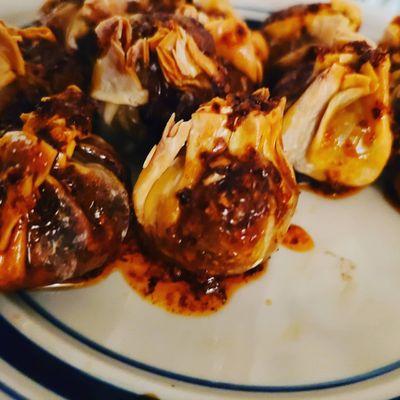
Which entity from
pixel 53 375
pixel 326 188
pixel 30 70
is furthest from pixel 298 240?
pixel 30 70

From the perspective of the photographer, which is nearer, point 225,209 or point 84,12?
point 225,209

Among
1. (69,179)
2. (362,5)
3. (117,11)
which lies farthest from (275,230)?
(362,5)

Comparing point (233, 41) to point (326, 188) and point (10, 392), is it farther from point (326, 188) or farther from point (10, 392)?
point (10, 392)

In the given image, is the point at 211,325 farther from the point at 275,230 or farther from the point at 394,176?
the point at 394,176

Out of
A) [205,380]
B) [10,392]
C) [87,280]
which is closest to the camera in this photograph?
[10,392]

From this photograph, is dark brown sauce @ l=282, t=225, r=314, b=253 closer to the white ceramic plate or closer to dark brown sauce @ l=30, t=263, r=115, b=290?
the white ceramic plate

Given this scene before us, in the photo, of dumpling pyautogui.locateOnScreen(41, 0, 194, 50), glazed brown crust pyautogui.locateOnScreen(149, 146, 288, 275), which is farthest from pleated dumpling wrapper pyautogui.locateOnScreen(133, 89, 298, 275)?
dumpling pyautogui.locateOnScreen(41, 0, 194, 50)
